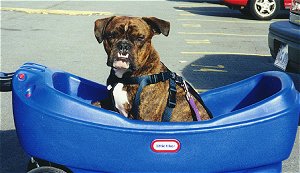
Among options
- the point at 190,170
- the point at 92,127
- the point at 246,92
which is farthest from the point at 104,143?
the point at 246,92

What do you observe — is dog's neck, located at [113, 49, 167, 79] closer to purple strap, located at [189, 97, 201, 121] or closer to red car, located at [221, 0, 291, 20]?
purple strap, located at [189, 97, 201, 121]

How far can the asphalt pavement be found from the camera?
21.3 ft

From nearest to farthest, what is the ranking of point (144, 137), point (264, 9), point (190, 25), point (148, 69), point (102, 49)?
1. point (144, 137)
2. point (148, 69)
3. point (102, 49)
4. point (190, 25)
5. point (264, 9)

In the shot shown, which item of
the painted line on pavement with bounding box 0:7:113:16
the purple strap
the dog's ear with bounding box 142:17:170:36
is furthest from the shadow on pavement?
the painted line on pavement with bounding box 0:7:113:16

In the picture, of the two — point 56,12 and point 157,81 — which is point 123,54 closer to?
point 157,81

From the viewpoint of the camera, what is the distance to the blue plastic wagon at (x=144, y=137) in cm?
288

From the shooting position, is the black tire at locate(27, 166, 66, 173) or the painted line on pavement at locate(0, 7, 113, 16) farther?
the painted line on pavement at locate(0, 7, 113, 16)

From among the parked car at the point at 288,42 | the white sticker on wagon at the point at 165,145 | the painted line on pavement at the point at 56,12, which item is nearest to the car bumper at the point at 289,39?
the parked car at the point at 288,42

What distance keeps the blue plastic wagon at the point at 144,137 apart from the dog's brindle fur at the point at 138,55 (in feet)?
1.19

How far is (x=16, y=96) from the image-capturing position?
3.01 metres

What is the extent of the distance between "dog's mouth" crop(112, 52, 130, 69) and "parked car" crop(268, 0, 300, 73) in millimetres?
2425

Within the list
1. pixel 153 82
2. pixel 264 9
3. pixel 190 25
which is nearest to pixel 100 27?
pixel 153 82

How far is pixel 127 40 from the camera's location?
3197 mm

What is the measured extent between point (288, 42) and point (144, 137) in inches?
115
